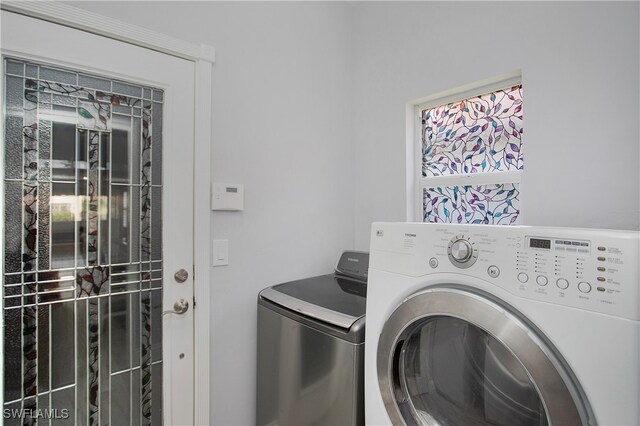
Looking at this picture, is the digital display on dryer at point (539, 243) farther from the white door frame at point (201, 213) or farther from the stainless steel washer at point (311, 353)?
the white door frame at point (201, 213)

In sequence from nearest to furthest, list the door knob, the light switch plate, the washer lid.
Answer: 1. the washer lid
2. the door knob
3. the light switch plate

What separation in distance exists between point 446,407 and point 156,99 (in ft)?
5.44

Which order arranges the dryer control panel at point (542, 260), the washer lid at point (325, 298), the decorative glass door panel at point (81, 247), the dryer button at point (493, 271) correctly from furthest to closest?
the washer lid at point (325, 298) < the decorative glass door panel at point (81, 247) < the dryer button at point (493, 271) < the dryer control panel at point (542, 260)

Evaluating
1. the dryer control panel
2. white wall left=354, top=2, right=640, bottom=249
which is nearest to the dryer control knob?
the dryer control panel

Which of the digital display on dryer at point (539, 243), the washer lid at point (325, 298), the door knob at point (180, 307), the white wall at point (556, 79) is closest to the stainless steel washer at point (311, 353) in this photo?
the washer lid at point (325, 298)

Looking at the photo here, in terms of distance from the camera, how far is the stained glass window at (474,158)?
1.56 meters

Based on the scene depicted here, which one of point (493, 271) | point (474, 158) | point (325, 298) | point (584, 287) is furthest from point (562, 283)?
point (474, 158)

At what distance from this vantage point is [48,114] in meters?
1.15

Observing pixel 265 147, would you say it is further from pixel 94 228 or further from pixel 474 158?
pixel 474 158

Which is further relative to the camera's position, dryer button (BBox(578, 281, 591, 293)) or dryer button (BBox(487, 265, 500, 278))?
dryer button (BBox(487, 265, 500, 278))

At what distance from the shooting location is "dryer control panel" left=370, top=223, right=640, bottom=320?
0.61 metres

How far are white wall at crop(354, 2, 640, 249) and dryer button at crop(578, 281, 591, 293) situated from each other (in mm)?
759

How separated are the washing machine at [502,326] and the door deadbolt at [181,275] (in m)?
0.88

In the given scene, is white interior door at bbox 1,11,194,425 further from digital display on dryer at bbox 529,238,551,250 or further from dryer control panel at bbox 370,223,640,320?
digital display on dryer at bbox 529,238,551,250
